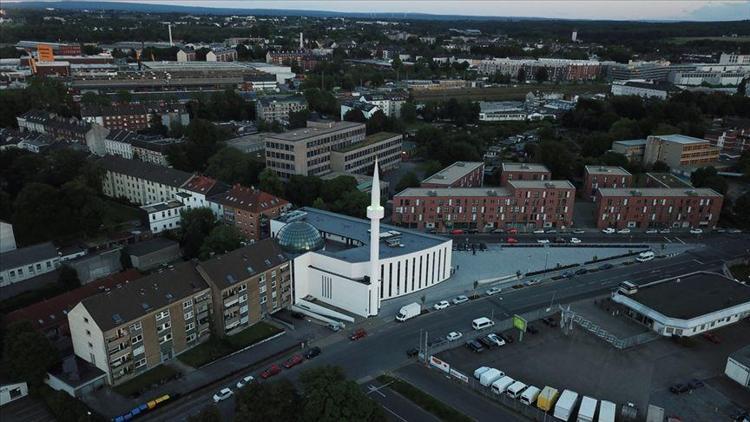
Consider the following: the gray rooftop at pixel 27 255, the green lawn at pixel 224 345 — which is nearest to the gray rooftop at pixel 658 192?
the green lawn at pixel 224 345

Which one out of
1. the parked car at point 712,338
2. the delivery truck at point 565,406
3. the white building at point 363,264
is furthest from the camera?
the white building at point 363,264

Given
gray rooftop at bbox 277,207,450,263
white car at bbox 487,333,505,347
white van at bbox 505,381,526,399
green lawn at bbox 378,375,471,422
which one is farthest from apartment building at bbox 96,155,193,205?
white van at bbox 505,381,526,399

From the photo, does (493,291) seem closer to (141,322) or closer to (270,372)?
(270,372)

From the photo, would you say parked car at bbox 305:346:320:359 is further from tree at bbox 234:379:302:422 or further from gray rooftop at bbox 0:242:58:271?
gray rooftop at bbox 0:242:58:271

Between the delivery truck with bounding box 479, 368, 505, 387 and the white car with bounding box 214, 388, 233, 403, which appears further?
the delivery truck with bounding box 479, 368, 505, 387

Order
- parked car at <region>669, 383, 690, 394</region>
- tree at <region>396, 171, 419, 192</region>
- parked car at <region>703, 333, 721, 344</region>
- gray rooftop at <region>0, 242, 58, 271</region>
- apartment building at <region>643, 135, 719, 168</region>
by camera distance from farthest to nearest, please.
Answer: apartment building at <region>643, 135, 719, 168</region>
tree at <region>396, 171, 419, 192</region>
gray rooftop at <region>0, 242, 58, 271</region>
parked car at <region>703, 333, 721, 344</region>
parked car at <region>669, 383, 690, 394</region>

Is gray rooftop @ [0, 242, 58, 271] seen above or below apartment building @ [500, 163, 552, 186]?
below

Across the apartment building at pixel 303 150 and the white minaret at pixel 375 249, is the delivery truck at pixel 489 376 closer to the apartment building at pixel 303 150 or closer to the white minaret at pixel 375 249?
the white minaret at pixel 375 249
